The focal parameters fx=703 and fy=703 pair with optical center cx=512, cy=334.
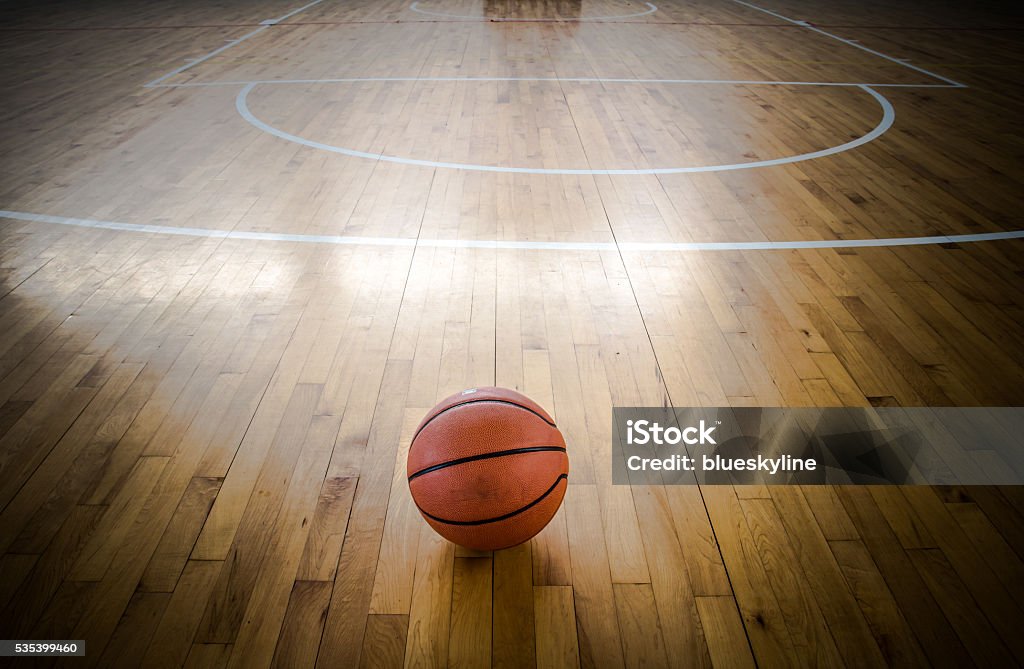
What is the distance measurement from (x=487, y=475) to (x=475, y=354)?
1082mm

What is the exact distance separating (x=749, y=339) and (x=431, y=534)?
5.39 feet

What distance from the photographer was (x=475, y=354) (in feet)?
9.45

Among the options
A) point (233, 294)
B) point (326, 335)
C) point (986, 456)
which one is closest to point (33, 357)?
point (233, 294)

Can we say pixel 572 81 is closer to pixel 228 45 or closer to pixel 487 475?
pixel 228 45

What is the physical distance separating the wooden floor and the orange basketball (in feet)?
0.58

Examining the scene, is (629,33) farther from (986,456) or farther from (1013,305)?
(986,456)

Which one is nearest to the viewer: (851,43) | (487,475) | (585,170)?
(487,475)

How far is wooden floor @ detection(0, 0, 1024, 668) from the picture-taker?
1.84 meters

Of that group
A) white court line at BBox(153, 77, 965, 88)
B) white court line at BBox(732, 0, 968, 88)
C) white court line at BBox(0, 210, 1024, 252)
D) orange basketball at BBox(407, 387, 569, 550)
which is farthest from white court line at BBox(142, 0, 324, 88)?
white court line at BBox(732, 0, 968, 88)

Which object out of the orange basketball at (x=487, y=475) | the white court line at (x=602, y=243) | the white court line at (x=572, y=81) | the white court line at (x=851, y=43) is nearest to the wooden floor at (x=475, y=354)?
the white court line at (x=602, y=243)

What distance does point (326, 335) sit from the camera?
3.01 m

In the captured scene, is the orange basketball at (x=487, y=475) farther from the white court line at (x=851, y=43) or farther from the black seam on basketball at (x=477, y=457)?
the white court line at (x=851, y=43)

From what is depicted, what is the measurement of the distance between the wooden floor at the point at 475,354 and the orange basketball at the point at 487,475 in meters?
0.18

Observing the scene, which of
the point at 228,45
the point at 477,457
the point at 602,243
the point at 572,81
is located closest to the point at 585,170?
the point at 602,243
